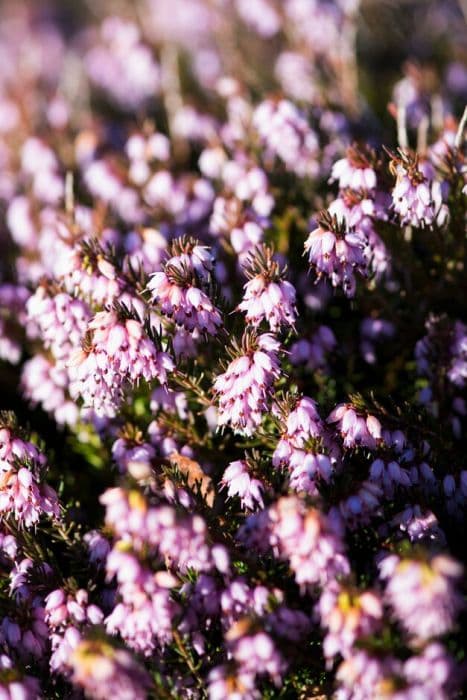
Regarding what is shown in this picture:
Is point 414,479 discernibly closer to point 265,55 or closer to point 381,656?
point 381,656

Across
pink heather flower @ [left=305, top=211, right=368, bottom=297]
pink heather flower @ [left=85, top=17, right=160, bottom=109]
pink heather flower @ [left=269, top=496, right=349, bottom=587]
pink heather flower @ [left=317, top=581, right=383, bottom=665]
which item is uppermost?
pink heather flower @ [left=85, top=17, right=160, bottom=109]

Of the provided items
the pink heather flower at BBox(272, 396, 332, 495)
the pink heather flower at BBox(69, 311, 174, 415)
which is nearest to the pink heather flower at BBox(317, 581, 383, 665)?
the pink heather flower at BBox(272, 396, 332, 495)

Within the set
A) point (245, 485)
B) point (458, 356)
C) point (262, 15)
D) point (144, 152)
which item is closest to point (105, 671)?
point (245, 485)

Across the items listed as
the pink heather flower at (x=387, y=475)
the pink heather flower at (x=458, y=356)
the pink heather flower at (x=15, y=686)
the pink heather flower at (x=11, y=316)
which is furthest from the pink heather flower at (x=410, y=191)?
the pink heather flower at (x=15, y=686)

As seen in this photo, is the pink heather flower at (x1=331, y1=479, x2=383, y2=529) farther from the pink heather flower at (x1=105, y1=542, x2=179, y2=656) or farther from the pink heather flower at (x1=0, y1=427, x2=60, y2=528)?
the pink heather flower at (x1=0, y1=427, x2=60, y2=528)

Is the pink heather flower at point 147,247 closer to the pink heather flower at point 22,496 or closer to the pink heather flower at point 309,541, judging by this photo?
the pink heather flower at point 22,496
